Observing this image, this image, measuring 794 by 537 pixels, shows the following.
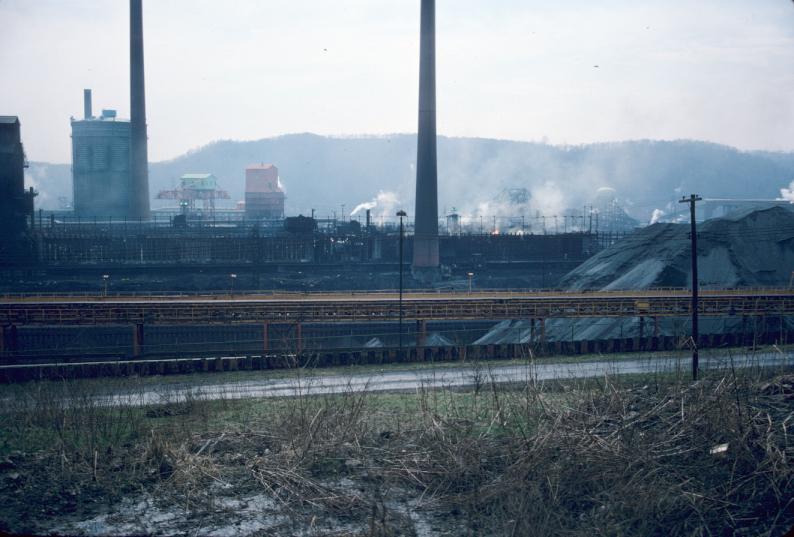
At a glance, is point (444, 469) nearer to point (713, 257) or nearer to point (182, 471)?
point (182, 471)

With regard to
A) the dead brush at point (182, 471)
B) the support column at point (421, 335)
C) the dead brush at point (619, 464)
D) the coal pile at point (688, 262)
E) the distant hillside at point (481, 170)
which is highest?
the distant hillside at point (481, 170)

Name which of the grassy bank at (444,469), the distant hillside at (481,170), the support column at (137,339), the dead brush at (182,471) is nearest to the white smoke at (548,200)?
the distant hillside at (481,170)

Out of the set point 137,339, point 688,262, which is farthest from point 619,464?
point 688,262

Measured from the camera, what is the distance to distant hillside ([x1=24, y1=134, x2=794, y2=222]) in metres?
131

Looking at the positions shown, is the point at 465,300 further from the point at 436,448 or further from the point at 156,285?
the point at 156,285

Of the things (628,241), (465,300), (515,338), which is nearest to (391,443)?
(465,300)

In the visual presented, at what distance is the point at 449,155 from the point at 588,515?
144108 millimetres

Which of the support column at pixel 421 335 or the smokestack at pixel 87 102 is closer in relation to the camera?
the support column at pixel 421 335

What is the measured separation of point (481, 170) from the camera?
481 feet

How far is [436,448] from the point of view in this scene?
11180mm

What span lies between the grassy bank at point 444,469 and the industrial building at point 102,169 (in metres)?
70.4

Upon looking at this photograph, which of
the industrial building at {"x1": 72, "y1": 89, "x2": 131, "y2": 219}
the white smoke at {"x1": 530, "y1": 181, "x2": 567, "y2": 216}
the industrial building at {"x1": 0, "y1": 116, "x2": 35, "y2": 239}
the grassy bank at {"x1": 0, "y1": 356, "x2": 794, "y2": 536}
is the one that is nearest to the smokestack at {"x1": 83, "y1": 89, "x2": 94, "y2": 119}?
the industrial building at {"x1": 72, "y1": 89, "x2": 131, "y2": 219}

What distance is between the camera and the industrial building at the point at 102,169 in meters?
78.8

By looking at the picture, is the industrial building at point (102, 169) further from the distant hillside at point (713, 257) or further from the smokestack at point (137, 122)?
the distant hillside at point (713, 257)
